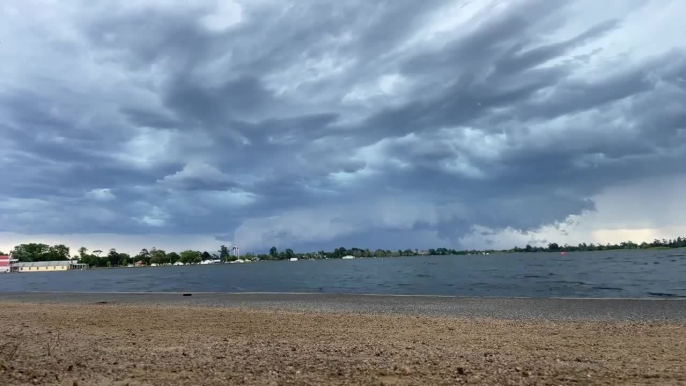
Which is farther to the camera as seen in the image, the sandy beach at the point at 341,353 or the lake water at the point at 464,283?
the lake water at the point at 464,283

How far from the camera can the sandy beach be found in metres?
7.54

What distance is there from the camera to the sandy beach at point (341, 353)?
24.7 ft

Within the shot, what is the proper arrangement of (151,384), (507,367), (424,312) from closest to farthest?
(151,384)
(507,367)
(424,312)

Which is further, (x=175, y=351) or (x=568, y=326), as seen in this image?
(x=568, y=326)

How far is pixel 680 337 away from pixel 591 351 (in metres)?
4.68

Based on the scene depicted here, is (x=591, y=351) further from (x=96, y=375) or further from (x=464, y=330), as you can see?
(x=96, y=375)

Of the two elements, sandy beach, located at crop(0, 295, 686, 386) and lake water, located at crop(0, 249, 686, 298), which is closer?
sandy beach, located at crop(0, 295, 686, 386)

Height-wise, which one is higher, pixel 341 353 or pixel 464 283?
pixel 341 353

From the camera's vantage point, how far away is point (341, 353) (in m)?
9.90

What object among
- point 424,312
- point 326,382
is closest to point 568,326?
point 424,312

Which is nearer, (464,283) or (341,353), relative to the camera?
(341,353)

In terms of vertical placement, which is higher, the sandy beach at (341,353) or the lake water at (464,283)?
the sandy beach at (341,353)

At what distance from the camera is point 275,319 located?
18422 millimetres

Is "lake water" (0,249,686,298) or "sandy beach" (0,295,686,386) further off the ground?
"sandy beach" (0,295,686,386)
